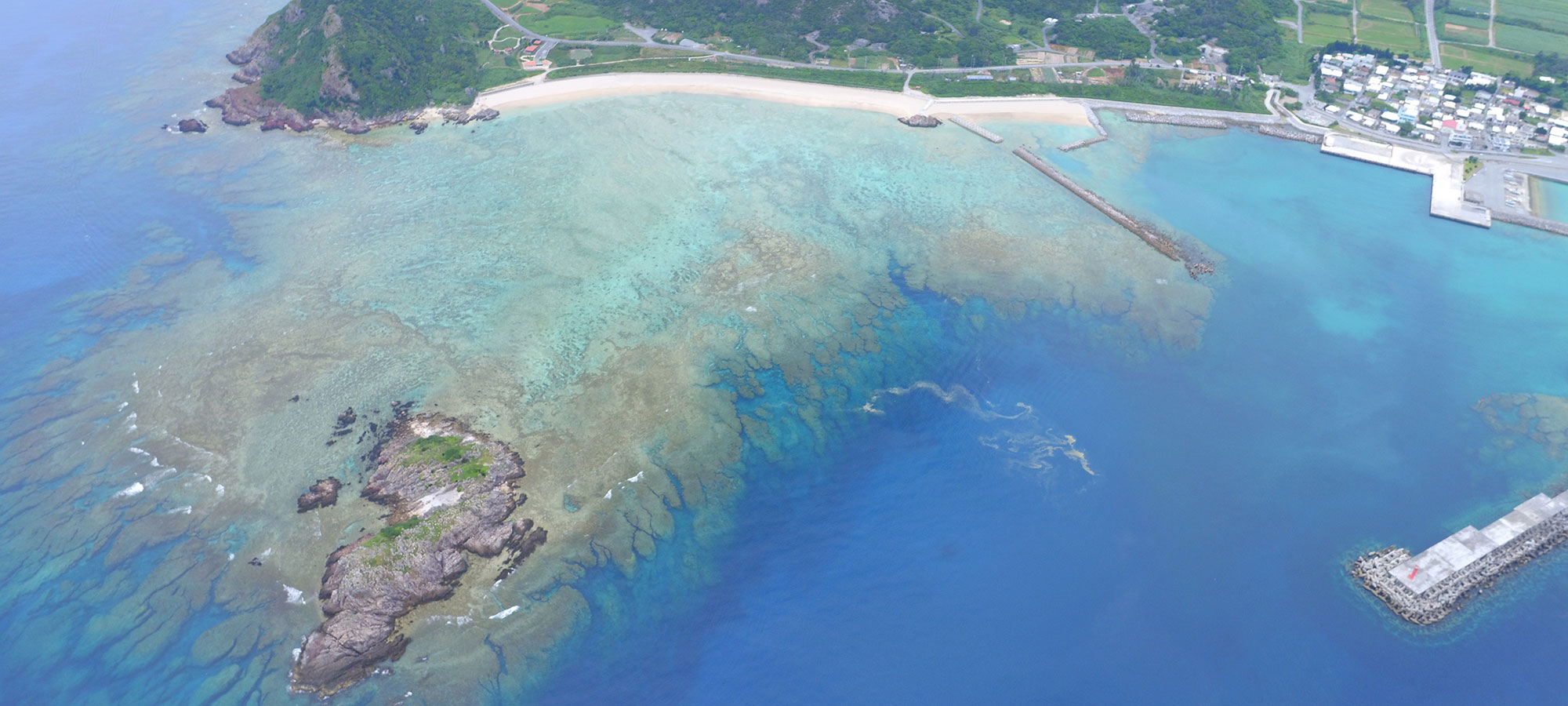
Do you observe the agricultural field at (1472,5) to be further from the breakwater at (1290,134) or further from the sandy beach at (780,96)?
the sandy beach at (780,96)

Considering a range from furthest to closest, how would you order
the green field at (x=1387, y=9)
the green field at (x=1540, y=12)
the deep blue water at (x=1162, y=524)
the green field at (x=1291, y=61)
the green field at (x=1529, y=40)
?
the green field at (x=1387, y=9) < the green field at (x=1540, y=12) < the green field at (x=1529, y=40) < the green field at (x=1291, y=61) < the deep blue water at (x=1162, y=524)

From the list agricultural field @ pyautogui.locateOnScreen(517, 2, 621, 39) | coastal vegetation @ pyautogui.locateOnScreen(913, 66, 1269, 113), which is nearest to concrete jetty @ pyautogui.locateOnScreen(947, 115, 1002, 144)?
coastal vegetation @ pyautogui.locateOnScreen(913, 66, 1269, 113)

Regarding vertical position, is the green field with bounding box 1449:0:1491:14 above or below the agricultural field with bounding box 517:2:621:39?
below

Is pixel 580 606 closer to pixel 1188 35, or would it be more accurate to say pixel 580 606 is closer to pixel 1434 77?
pixel 1188 35

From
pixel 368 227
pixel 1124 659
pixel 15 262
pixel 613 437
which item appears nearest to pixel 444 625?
pixel 613 437

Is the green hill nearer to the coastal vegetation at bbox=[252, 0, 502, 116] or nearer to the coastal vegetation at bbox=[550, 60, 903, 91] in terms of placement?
the coastal vegetation at bbox=[252, 0, 502, 116]

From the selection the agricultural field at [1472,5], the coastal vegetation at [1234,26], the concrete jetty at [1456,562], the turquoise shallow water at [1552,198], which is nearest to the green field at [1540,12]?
the agricultural field at [1472,5]

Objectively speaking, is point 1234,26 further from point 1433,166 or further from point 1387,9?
point 1433,166
